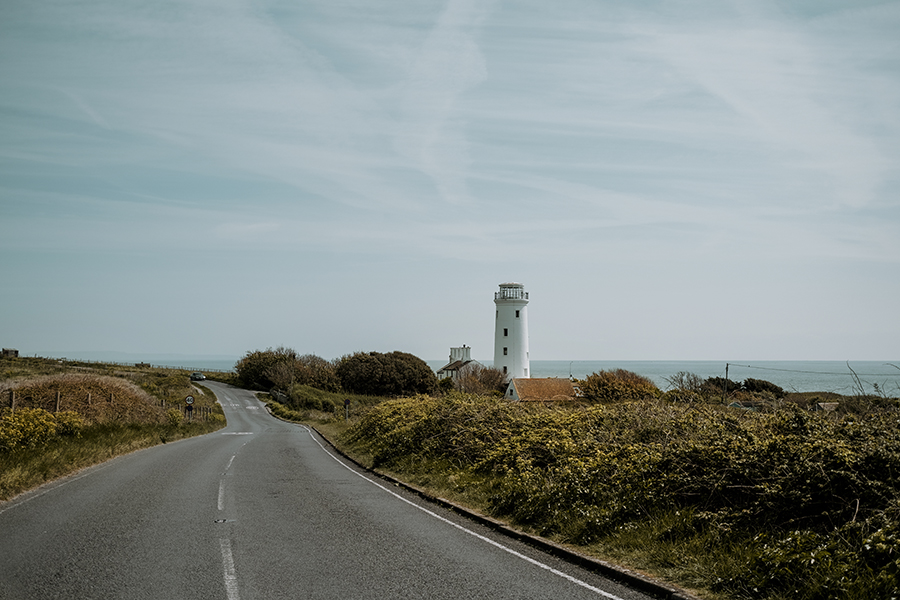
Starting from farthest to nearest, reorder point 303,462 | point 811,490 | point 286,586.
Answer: point 303,462, point 811,490, point 286,586

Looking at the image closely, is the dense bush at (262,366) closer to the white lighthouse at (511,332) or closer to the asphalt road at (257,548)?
the white lighthouse at (511,332)

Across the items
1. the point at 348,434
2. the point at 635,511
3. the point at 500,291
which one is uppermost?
the point at 500,291

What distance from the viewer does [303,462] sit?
67.2 ft

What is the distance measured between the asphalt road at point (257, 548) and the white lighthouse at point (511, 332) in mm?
57945

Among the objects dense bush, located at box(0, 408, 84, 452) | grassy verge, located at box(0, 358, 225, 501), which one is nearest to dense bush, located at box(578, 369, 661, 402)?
grassy verge, located at box(0, 358, 225, 501)

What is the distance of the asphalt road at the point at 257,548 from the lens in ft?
21.5

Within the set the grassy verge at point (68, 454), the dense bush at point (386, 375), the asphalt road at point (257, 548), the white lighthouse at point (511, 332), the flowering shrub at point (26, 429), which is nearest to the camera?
the asphalt road at point (257, 548)

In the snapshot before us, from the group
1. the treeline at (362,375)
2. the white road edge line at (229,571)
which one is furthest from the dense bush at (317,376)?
the white road edge line at (229,571)

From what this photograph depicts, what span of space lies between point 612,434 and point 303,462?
12384 mm

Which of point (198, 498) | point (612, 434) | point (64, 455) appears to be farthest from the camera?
point (64, 455)

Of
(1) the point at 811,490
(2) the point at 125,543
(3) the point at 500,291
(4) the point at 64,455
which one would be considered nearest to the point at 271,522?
(2) the point at 125,543

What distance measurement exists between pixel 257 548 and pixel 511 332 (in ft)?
213

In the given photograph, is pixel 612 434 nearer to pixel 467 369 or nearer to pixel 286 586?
pixel 286 586

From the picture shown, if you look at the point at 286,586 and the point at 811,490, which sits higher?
the point at 811,490
